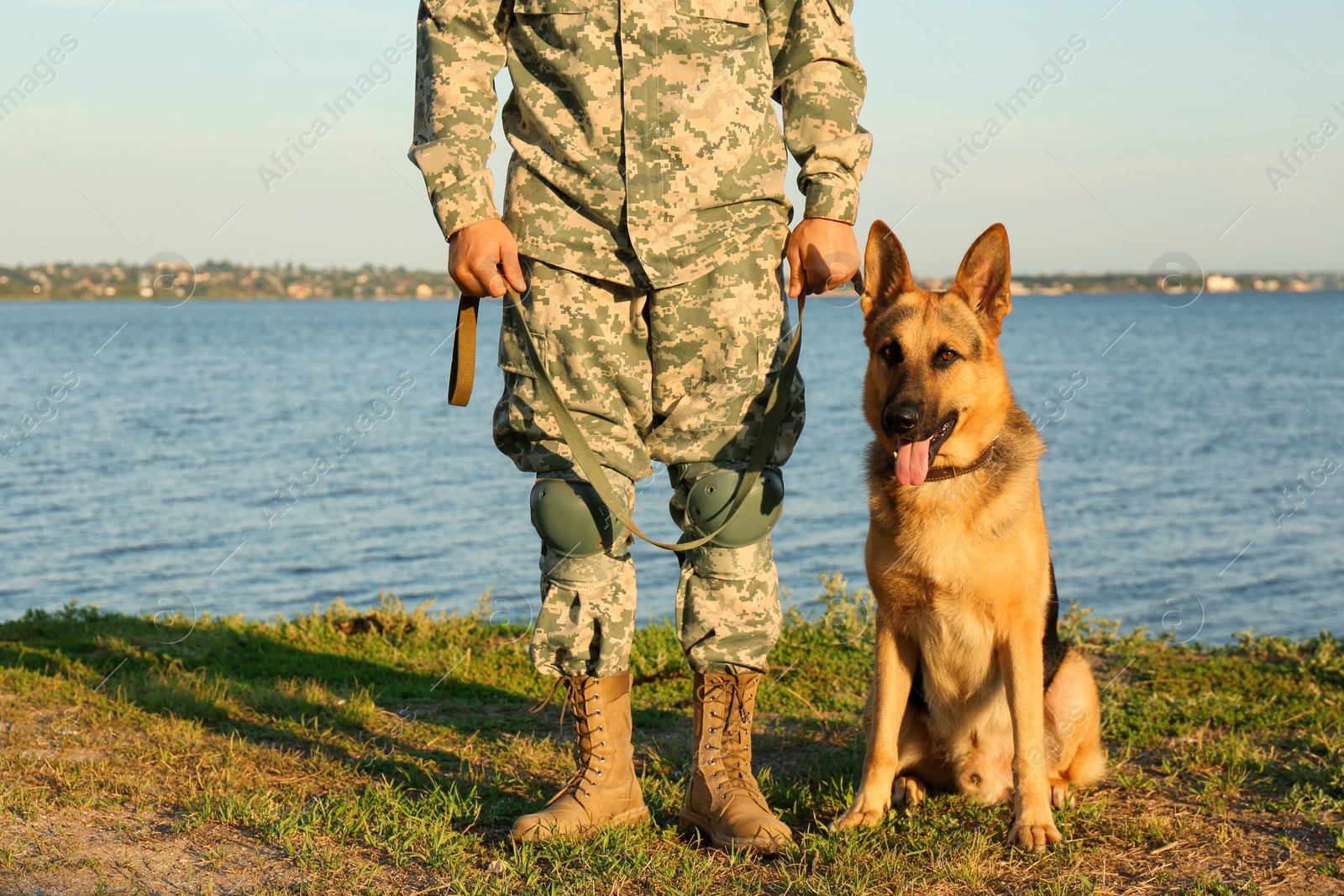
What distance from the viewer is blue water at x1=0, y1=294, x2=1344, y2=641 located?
10250mm

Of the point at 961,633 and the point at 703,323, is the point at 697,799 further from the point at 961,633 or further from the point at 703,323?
the point at 703,323

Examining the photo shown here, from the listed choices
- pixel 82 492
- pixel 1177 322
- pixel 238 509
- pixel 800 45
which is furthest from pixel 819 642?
pixel 1177 322

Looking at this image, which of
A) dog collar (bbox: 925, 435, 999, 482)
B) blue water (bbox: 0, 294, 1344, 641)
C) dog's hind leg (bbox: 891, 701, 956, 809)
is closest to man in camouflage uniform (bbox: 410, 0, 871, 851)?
dog collar (bbox: 925, 435, 999, 482)

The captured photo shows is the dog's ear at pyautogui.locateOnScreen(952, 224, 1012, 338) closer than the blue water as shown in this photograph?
Yes

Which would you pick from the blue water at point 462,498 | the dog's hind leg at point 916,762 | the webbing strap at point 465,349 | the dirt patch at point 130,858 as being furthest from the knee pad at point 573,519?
the blue water at point 462,498

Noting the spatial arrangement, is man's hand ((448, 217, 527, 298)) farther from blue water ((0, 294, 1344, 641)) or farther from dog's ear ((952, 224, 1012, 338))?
blue water ((0, 294, 1344, 641))

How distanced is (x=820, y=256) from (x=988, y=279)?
2.16 ft

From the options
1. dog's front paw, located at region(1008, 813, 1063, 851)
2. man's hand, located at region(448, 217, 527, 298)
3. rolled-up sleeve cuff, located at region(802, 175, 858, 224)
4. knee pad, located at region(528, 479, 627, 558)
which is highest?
rolled-up sleeve cuff, located at region(802, 175, 858, 224)

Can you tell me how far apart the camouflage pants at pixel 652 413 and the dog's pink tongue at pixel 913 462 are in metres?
0.37

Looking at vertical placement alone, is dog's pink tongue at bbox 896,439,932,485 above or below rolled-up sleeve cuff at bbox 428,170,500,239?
below

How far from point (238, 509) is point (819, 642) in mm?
10965

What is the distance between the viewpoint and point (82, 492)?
1489 centimetres

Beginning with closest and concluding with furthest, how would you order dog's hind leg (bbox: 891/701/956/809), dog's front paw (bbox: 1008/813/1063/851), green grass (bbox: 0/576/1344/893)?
green grass (bbox: 0/576/1344/893) → dog's front paw (bbox: 1008/813/1063/851) → dog's hind leg (bbox: 891/701/956/809)

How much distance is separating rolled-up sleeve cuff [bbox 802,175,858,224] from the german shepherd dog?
0.84 feet
